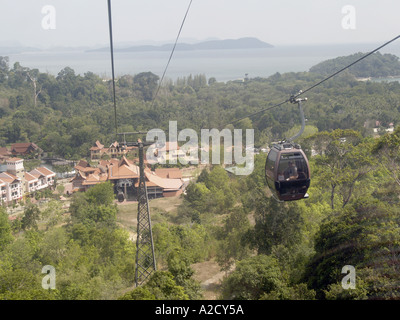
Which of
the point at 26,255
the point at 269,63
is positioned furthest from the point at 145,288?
the point at 269,63

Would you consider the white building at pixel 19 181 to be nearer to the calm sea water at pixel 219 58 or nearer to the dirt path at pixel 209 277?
the dirt path at pixel 209 277

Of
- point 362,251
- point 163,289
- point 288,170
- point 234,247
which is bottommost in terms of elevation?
point 234,247

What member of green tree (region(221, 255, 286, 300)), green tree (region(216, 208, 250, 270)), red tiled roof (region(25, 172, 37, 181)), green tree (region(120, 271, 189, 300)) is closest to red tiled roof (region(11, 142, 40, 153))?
red tiled roof (region(25, 172, 37, 181))

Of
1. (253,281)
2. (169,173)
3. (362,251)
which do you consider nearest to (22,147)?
(169,173)

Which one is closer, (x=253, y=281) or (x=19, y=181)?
(x=253, y=281)

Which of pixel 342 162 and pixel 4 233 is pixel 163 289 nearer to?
pixel 342 162

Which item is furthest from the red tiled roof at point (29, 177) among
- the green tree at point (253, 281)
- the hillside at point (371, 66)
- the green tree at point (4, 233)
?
the hillside at point (371, 66)
